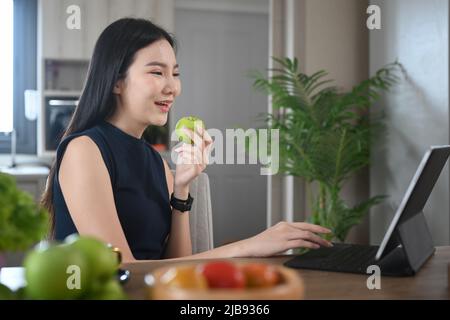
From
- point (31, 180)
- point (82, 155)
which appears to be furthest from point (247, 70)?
point (82, 155)

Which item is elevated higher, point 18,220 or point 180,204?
point 18,220

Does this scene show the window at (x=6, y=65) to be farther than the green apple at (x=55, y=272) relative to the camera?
Yes

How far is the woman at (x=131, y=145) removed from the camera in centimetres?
149

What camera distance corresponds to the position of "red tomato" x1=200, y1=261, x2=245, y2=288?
563 mm

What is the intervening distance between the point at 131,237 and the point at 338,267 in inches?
24.7

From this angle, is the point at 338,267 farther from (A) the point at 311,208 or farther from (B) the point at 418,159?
(A) the point at 311,208

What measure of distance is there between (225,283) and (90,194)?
862 millimetres

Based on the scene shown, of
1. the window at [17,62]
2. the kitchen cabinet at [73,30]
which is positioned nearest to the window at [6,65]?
the window at [17,62]

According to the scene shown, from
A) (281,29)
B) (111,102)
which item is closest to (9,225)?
(111,102)

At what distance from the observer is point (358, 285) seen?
99 cm

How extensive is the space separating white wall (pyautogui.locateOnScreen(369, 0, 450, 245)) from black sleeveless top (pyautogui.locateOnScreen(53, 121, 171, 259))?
2.08 metres

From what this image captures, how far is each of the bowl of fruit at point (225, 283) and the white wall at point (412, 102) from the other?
2.84 meters

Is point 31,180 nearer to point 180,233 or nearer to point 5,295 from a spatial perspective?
point 180,233

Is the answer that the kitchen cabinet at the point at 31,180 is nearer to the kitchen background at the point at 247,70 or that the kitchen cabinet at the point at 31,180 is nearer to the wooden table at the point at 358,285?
the kitchen background at the point at 247,70
